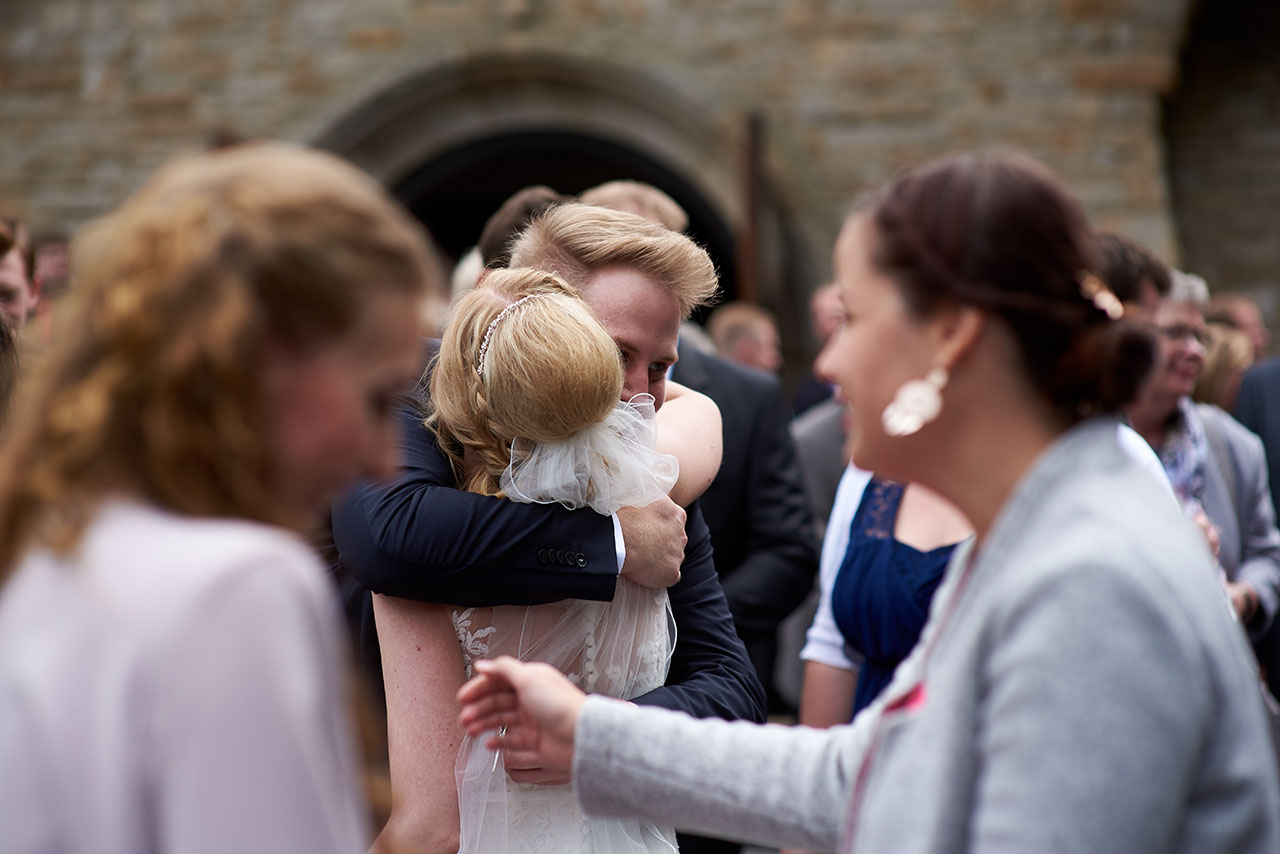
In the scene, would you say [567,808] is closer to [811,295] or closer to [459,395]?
[459,395]

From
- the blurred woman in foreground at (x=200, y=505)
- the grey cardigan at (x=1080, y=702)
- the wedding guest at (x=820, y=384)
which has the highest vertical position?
the blurred woman in foreground at (x=200, y=505)

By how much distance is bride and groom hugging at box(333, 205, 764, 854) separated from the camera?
6.47 feet

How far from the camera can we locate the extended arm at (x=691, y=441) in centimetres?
232

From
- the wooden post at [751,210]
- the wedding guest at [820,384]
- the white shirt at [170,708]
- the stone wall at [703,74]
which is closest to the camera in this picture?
the white shirt at [170,708]

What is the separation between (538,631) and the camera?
207cm

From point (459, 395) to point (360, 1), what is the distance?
25.4ft

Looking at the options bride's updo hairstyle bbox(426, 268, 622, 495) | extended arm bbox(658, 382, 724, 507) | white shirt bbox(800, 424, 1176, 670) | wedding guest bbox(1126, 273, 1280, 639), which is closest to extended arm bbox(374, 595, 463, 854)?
bride's updo hairstyle bbox(426, 268, 622, 495)

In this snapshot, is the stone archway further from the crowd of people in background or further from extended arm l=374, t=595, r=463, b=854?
extended arm l=374, t=595, r=463, b=854

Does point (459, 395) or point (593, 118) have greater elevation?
point (459, 395)

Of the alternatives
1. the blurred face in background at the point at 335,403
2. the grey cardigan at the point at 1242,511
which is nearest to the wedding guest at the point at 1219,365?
the grey cardigan at the point at 1242,511

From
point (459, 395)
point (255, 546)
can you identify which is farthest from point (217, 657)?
point (459, 395)

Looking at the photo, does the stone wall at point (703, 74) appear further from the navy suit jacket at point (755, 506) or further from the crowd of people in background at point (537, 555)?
the crowd of people in background at point (537, 555)

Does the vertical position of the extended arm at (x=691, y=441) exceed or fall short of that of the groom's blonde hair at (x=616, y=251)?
it falls short

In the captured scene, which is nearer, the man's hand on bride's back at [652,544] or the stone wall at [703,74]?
the man's hand on bride's back at [652,544]
